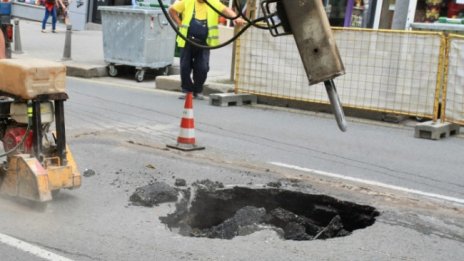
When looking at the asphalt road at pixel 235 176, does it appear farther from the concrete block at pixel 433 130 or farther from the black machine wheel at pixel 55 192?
the concrete block at pixel 433 130

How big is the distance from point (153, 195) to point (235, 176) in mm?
1168

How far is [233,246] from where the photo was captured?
4809 millimetres

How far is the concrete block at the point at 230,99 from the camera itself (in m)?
11.2

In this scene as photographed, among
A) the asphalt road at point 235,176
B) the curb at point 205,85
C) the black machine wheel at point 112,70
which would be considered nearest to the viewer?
the asphalt road at point 235,176

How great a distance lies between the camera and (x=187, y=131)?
780 cm

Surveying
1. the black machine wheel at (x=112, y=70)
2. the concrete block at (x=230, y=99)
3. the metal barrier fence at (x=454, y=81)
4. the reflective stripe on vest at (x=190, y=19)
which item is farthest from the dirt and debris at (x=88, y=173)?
the black machine wheel at (x=112, y=70)

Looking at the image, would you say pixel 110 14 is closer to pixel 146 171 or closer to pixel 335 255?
pixel 146 171

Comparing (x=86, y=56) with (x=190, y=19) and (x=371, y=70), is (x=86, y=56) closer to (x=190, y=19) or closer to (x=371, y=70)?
(x=190, y=19)

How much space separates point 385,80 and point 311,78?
666 centimetres

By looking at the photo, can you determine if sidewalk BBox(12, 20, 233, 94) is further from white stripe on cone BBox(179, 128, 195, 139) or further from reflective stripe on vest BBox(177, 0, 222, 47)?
white stripe on cone BBox(179, 128, 195, 139)

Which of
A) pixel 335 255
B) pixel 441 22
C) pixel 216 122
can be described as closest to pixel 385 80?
pixel 441 22

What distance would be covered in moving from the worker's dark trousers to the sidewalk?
75 centimetres

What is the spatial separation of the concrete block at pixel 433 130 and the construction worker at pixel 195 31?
12.4ft

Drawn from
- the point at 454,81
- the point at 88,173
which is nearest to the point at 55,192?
the point at 88,173
